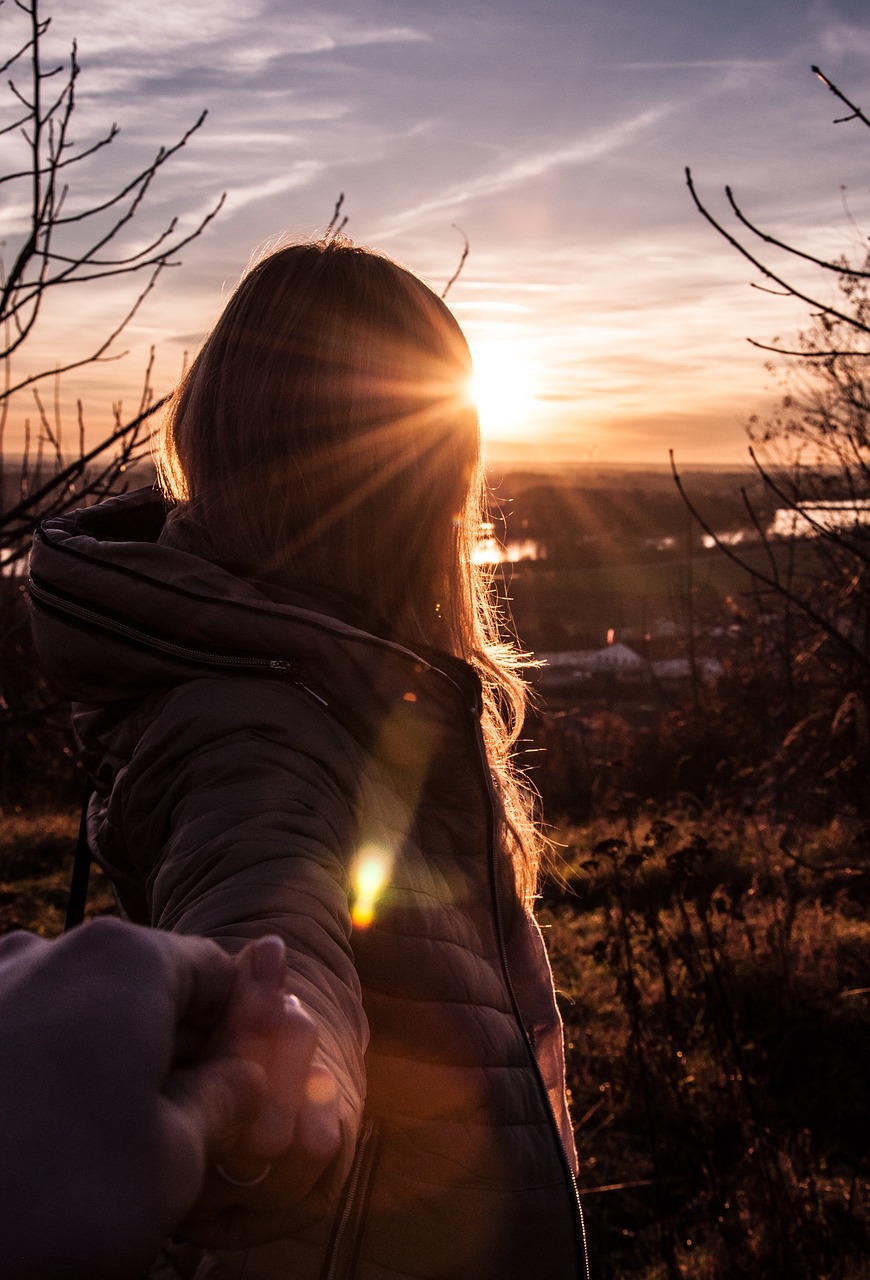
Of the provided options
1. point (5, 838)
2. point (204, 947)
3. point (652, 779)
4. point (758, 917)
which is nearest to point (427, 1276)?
point (204, 947)

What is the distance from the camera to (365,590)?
4.35 ft

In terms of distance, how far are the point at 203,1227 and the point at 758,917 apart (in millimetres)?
6794

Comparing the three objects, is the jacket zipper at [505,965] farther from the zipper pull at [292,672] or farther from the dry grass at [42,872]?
the dry grass at [42,872]

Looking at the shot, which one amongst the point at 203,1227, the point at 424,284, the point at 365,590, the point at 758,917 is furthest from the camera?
the point at 758,917

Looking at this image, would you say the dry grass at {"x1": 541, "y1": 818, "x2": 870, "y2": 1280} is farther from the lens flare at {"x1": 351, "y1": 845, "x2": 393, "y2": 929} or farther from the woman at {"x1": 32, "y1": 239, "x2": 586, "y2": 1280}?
the lens flare at {"x1": 351, "y1": 845, "x2": 393, "y2": 929}

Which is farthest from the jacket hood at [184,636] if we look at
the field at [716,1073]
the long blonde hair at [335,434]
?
the field at [716,1073]

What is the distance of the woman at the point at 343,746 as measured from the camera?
0.87 meters

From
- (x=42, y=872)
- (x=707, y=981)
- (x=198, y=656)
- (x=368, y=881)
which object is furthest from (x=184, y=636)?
(x=42, y=872)

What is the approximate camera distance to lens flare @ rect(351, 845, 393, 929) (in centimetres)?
98

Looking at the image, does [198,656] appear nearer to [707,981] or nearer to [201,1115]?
[201,1115]

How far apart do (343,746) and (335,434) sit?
48 cm

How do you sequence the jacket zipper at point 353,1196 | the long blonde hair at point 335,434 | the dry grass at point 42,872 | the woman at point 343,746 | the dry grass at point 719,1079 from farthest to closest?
the dry grass at point 42,872 < the dry grass at point 719,1079 < the long blonde hair at point 335,434 < the jacket zipper at point 353,1196 < the woman at point 343,746

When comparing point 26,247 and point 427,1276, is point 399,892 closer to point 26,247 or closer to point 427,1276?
point 427,1276

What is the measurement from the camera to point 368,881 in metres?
1.01
